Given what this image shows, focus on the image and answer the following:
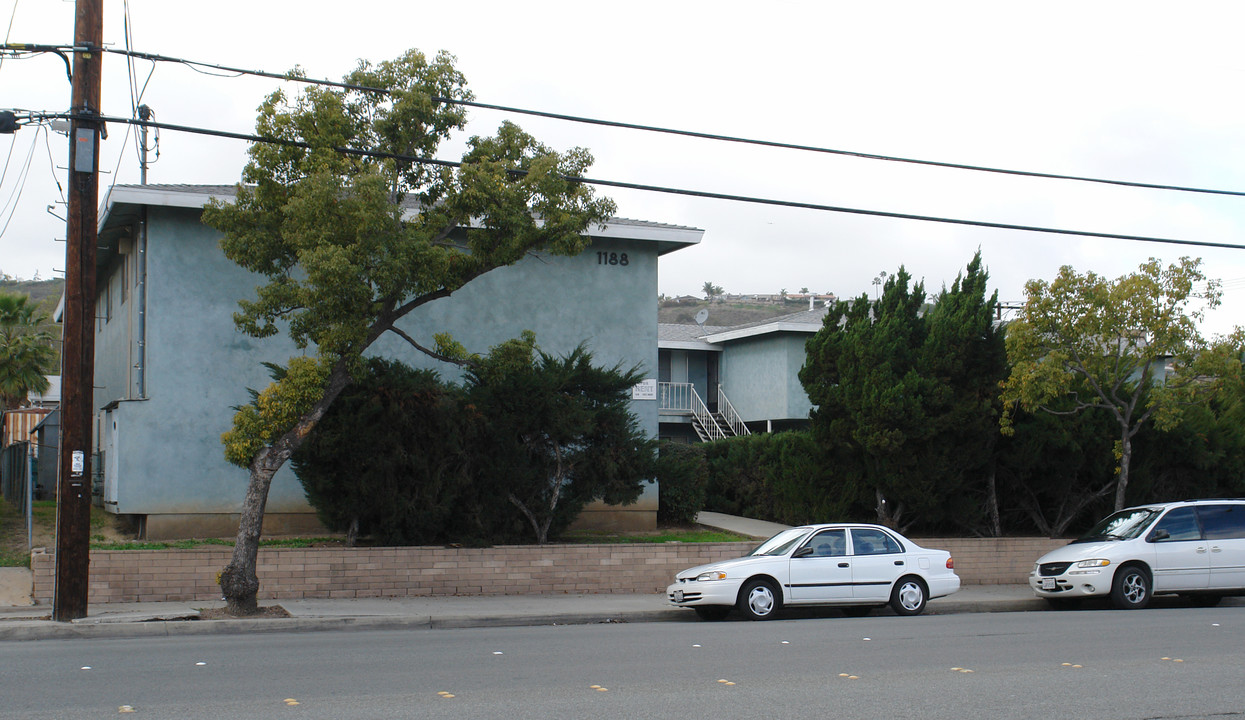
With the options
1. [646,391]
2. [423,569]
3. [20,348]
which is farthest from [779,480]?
[20,348]

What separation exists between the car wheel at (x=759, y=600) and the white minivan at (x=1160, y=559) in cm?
498

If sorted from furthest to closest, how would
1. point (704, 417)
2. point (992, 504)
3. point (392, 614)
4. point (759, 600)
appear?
1. point (704, 417)
2. point (992, 504)
3. point (759, 600)
4. point (392, 614)

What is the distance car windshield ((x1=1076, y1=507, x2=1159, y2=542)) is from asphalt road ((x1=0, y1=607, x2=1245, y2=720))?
10.7 ft

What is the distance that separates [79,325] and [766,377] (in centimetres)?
2220

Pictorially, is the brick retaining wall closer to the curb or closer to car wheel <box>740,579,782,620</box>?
the curb

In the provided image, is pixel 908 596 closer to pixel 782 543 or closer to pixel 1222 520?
pixel 782 543

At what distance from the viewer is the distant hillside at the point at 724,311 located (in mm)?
124938

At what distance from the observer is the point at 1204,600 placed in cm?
1741

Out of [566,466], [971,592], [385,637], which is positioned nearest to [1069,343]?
[971,592]

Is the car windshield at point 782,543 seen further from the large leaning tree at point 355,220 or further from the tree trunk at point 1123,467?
the tree trunk at point 1123,467

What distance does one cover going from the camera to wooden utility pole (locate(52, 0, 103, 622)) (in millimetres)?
13109

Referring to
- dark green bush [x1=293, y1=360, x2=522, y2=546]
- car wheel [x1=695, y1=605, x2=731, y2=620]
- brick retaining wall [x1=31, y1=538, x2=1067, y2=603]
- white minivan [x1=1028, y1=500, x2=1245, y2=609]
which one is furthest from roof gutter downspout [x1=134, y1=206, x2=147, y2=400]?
white minivan [x1=1028, y1=500, x2=1245, y2=609]

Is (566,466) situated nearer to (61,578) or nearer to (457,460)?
(457,460)

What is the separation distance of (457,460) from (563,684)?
8.69 metres
